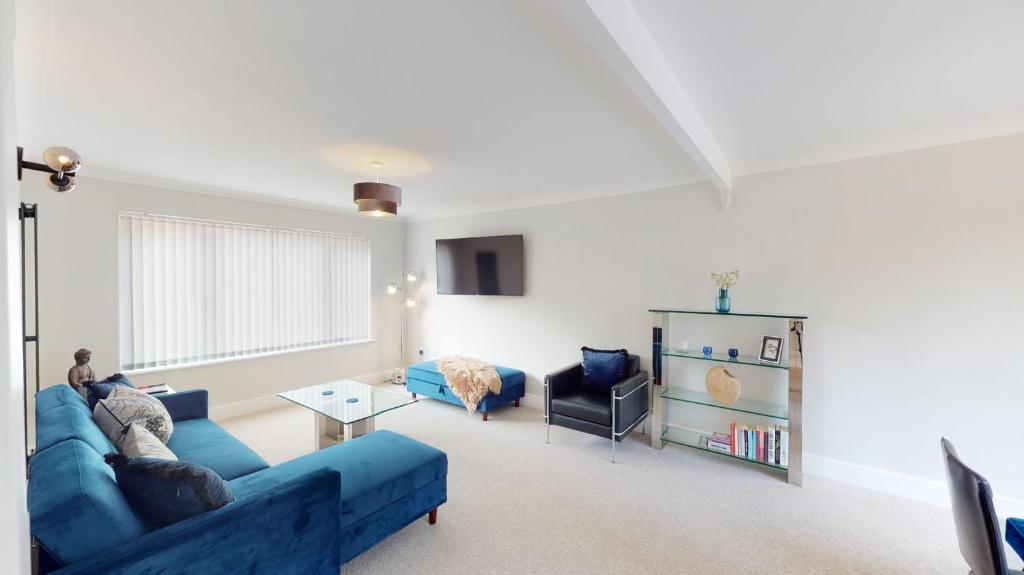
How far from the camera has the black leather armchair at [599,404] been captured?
3.34 m

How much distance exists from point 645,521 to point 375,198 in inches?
113

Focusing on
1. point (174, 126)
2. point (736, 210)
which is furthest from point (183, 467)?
point (736, 210)

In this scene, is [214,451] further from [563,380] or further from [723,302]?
[723,302]

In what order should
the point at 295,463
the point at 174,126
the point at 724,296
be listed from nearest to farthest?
the point at 295,463 → the point at 174,126 → the point at 724,296

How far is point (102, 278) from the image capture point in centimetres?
360

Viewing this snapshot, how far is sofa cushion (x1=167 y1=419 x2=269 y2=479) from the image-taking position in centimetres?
232

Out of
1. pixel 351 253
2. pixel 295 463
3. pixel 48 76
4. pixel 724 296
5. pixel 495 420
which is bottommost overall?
pixel 495 420

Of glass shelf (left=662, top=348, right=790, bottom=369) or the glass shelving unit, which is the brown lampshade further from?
glass shelf (left=662, top=348, right=790, bottom=369)

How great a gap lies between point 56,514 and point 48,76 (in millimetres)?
1979

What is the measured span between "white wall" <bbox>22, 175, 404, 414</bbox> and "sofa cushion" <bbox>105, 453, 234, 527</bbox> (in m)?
2.91

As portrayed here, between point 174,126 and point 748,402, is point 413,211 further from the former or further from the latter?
point 748,402

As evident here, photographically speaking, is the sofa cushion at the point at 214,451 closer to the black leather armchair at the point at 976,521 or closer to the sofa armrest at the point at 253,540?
the sofa armrest at the point at 253,540

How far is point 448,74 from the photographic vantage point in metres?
1.91

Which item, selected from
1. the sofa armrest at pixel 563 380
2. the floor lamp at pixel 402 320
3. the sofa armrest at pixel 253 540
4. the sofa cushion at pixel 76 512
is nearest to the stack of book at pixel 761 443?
the sofa armrest at pixel 563 380
